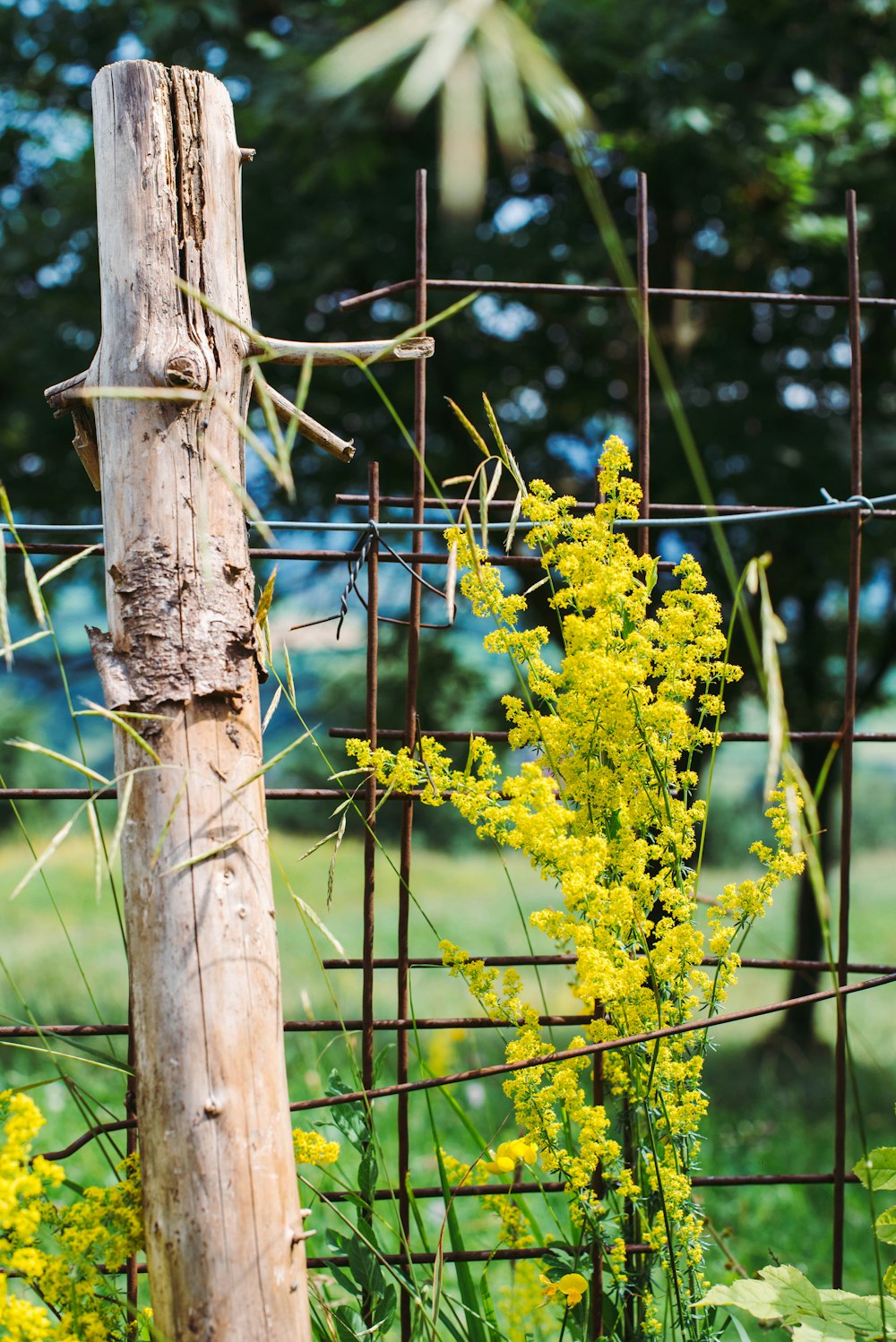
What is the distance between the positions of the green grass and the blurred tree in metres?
0.83

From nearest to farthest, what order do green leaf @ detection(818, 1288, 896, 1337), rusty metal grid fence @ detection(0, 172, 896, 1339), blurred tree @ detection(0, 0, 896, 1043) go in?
green leaf @ detection(818, 1288, 896, 1337) → rusty metal grid fence @ detection(0, 172, 896, 1339) → blurred tree @ detection(0, 0, 896, 1043)

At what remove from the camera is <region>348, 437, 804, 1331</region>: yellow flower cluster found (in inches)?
57.1

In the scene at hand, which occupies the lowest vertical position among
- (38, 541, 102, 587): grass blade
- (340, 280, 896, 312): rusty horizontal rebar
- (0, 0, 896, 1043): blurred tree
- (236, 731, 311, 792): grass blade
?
(236, 731, 311, 792): grass blade

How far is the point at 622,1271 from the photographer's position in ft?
4.95

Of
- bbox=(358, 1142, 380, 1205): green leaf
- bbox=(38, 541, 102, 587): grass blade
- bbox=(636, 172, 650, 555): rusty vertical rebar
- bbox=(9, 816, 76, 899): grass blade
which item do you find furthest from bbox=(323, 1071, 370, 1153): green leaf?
bbox=(636, 172, 650, 555): rusty vertical rebar

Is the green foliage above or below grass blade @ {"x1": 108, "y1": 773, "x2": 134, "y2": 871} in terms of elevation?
below

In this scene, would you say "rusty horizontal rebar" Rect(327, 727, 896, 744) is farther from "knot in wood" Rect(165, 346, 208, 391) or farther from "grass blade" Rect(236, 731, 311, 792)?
"knot in wood" Rect(165, 346, 208, 391)

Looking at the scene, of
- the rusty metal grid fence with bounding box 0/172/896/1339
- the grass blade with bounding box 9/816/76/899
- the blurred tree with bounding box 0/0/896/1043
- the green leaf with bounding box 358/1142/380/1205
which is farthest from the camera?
the blurred tree with bounding box 0/0/896/1043

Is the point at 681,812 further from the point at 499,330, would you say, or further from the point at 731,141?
the point at 499,330

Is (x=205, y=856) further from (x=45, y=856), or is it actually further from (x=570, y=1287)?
(x=570, y=1287)

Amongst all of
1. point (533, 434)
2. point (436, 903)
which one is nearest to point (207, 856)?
point (533, 434)

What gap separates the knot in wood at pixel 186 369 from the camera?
1.40 metres

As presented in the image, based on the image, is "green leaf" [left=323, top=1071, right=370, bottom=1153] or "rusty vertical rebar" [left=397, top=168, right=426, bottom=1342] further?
"rusty vertical rebar" [left=397, top=168, right=426, bottom=1342]

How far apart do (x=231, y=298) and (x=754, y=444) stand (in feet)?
12.1
